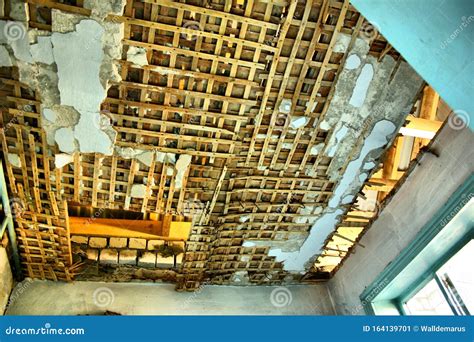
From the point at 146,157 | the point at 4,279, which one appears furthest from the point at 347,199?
the point at 4,279

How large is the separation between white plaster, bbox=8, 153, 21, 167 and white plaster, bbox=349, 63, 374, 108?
337cm

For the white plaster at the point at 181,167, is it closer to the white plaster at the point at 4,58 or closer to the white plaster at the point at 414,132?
the white plaster at the point at 4,58

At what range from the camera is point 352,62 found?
12.6 ft

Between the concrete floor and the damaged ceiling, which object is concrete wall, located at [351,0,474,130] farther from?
the concrete floor

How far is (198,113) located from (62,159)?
1.44m

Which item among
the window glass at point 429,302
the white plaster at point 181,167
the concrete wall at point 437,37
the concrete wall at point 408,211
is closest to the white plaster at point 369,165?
the concrete wall at point 408,211

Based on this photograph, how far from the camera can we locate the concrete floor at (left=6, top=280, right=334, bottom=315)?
536 cm

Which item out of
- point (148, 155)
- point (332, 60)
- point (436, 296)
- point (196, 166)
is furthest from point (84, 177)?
point (436, 296)

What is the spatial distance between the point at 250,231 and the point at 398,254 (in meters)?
1.78

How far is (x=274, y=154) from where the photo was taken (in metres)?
4.48

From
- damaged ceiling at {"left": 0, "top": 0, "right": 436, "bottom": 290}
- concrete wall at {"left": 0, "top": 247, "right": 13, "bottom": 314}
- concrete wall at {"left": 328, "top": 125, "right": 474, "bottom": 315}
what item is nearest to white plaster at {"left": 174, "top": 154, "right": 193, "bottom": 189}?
damaged ceiling at {"left": 0, "top": 0, "right": 436, "bottom": 290}

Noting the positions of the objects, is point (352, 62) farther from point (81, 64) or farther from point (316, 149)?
point (81, 64)

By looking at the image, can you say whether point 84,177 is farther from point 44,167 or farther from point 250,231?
point 250,231

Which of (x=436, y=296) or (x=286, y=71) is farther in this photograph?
(x=436, y=296)
